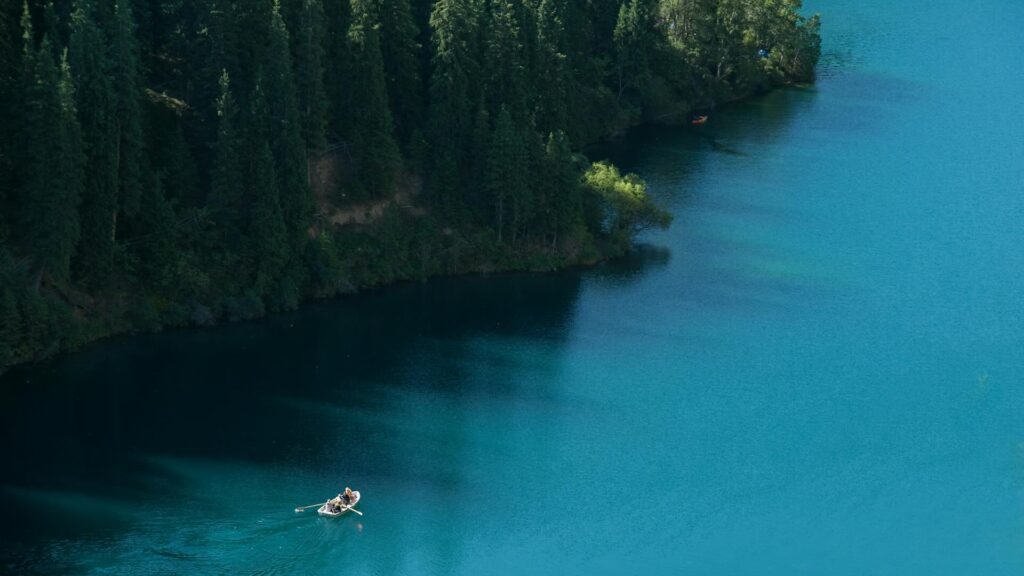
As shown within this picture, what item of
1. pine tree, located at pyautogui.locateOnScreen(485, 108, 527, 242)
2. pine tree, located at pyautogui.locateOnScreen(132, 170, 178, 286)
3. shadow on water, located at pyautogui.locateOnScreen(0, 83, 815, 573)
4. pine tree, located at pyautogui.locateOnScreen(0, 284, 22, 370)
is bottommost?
shadow on water, located at pyautogui.locateOnScreen(0, 83, 815, 573)

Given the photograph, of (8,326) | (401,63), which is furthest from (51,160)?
(401,63)

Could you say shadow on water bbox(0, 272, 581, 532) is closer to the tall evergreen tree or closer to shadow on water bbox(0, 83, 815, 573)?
shadow on water bbox(0, 83, 815, 573)

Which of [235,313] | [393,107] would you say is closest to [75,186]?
[235,313]

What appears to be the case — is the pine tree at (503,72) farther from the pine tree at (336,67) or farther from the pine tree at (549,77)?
the pine tree at (336,67)

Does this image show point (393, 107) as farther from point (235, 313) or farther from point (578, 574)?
point (578, 574)

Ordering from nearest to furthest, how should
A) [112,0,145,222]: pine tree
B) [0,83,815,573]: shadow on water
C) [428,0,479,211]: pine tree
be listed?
[0,83,815,573]: shadow on water, [112,0,145,222]: pine tree, [428,0,479,211]: pine tree

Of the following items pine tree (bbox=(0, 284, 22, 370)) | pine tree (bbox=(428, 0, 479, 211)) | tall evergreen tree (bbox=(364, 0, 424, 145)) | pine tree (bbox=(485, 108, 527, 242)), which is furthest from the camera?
tall evergreen tree (bbox=(364, 0, 424, 145))

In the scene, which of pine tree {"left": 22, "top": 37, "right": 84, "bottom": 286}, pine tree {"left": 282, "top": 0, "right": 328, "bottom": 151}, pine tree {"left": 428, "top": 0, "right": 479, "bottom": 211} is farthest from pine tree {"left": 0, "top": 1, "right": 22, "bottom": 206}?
pine tree {"left": 428, "top": 0, "right": 479, "bottom": 211}
